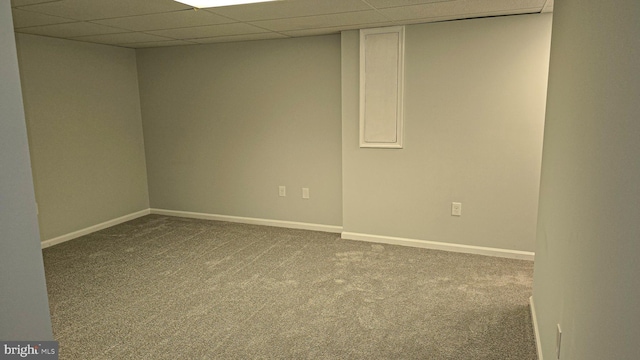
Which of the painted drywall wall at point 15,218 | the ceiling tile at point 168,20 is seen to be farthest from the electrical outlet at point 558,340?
the ceiling tile at point 168,20

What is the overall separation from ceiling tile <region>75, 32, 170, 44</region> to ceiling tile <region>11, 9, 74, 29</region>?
67 cm

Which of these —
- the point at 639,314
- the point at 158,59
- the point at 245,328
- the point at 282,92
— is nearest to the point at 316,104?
the point at 282,92

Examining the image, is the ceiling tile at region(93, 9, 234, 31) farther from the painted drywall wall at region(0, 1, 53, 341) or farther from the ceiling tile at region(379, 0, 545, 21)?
the painted drywall wall at region(0, 1, 53, 341)

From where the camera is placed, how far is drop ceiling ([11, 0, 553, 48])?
292 centimetres

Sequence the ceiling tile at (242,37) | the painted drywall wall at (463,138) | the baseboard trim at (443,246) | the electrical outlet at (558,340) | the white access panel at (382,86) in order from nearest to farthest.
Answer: the electrical outlet at (558,340) < the painted drywall wall at (463,138) < the baseboard trim at (443,246) < the white access panel at (382,86) < the ceiling tile at (242,37)

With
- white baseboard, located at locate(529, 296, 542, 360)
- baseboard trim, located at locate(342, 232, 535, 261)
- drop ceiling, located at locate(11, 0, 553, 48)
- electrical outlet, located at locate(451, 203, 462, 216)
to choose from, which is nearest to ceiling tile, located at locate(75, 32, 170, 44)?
drop ceiling, located at locate(11, 0, 553, 48)

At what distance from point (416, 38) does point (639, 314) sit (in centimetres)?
340

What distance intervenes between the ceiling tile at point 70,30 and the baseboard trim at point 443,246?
9.86ft

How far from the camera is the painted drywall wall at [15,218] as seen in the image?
48.0 inches

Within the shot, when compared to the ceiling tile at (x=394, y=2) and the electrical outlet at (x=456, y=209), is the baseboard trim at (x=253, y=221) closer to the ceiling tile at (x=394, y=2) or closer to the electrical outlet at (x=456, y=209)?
the electrical outlet at (x=456, y=209)

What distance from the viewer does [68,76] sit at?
448 centimetres

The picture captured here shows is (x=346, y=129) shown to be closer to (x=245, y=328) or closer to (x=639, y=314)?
(x=245, y=328)

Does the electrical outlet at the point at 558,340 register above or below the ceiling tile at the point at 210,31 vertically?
below

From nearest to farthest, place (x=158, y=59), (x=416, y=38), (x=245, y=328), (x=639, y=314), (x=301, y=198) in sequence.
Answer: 1. (x=639, y=314)
2. (x=245, y=328)
3. (x=416, y=38)
4. (x=301, y=198)
5. (x=158, y=59)
